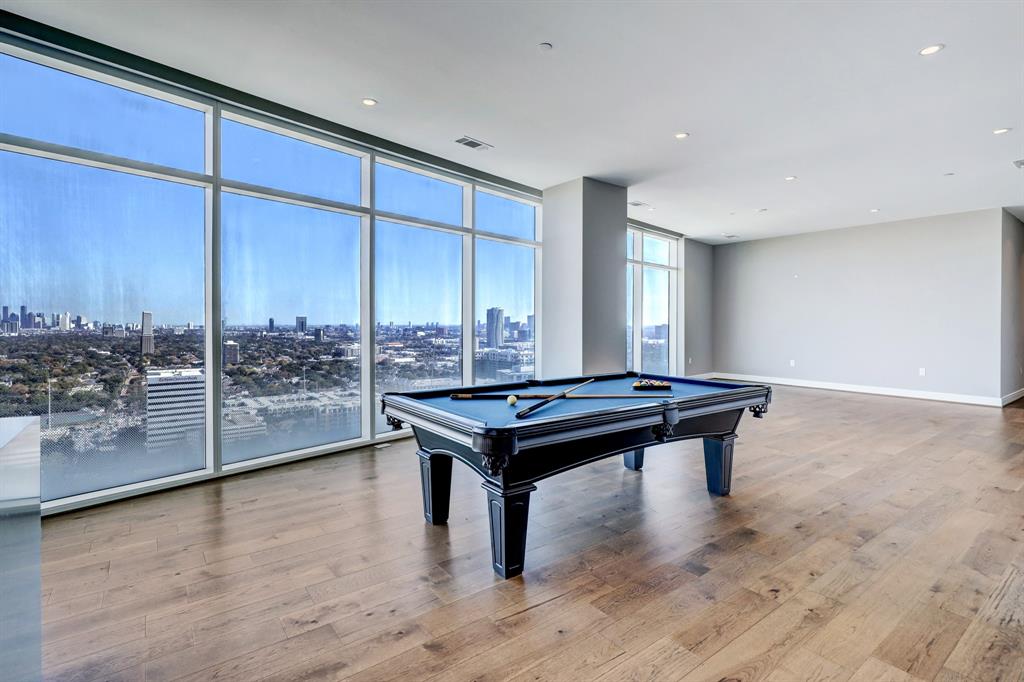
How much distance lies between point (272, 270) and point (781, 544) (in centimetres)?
424

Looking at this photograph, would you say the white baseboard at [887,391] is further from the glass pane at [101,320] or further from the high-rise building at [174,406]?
the glass pane at [101,320]

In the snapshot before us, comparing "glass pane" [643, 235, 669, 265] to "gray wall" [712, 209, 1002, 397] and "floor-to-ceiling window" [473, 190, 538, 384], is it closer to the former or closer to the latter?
"gray wall" [712, 209, 1002, 397]

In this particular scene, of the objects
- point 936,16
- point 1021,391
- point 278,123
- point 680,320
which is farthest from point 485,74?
point 1021,391

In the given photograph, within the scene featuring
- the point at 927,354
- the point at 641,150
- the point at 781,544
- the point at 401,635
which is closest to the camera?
the point at 401,635

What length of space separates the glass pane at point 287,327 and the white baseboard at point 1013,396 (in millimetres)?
9223

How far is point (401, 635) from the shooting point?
1.92m

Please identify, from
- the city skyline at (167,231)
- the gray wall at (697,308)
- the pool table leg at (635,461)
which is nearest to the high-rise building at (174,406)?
the city skyline at (167,231)

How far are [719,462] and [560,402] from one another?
4.36 feet

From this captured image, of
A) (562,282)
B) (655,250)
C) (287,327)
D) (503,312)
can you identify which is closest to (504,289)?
(503,312)

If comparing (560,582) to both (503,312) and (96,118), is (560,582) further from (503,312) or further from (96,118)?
(96,118)

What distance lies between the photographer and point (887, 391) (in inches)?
323

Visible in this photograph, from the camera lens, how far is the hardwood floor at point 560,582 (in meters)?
1.77

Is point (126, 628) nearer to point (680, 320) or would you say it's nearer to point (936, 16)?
Answer: point (936, 16)

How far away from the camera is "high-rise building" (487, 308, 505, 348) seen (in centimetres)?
588
